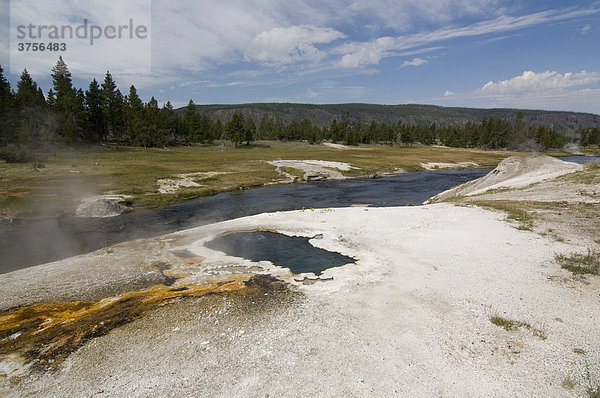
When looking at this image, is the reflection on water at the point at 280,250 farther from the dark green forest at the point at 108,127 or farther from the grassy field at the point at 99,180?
the dark green forest at the point at 108,127

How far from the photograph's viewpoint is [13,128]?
198 feet

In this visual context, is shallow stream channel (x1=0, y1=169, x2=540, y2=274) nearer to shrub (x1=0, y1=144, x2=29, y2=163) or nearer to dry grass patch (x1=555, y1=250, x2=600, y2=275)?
dry grass patch (x1=555, y1=250, x2=600, y2=275)

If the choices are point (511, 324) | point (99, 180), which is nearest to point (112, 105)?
point (99, 180)

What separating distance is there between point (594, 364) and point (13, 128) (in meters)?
83.4

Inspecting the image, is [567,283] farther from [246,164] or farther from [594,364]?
[246,164]

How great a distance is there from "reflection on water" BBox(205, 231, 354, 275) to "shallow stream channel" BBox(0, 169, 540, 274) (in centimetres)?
127

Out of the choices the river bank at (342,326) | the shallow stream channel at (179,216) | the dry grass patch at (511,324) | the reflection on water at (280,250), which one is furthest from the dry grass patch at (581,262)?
the shallow stream channel at (179,216)

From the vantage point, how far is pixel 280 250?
17938 mm

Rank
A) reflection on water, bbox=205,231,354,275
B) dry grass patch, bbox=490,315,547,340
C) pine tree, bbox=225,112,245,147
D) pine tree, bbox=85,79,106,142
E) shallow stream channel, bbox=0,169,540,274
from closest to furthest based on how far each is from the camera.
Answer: dry grass patch, bbox=490,315,547,340
reflection on water, bbox=205,231,354,275
shallow stream channel, bbox=0,169,540,274
pine tree, bbox=85,79,106,142
pine tree, bbox=225,112,245,147

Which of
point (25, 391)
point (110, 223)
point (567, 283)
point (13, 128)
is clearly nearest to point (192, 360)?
point (25, 391)

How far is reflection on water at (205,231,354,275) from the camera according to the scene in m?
15.6

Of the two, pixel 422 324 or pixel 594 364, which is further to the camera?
pixel 422 324

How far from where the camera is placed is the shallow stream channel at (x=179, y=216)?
65.7 feet

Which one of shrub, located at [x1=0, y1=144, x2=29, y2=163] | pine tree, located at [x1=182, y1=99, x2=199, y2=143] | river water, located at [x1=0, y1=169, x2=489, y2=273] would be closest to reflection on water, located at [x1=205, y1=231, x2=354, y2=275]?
river water, located at [x1=0, y1=169, x2=489, y2=273]
